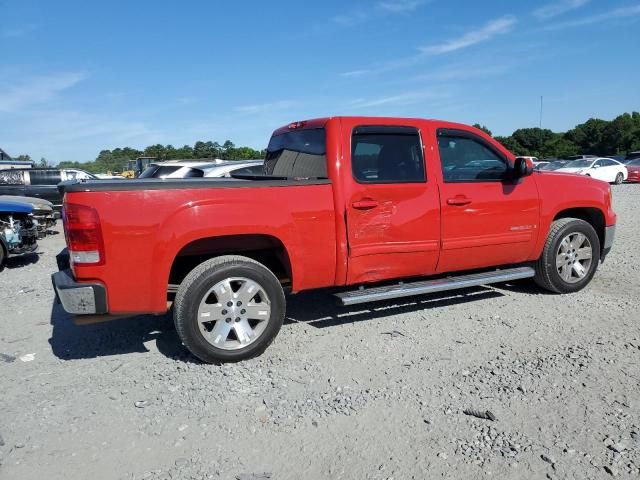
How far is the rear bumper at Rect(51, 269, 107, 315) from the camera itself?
3.41 meters

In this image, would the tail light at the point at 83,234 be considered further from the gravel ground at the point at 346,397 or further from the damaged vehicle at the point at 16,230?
the damaged vehicle at the point at 16,230

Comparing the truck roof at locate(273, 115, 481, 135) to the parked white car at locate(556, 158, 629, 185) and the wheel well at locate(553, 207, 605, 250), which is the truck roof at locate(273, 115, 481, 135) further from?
the parked white car at locate(556, 158, 629, 185)

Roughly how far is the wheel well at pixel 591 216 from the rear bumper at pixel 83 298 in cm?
476

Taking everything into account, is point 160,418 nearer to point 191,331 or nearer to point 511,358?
point 191,331

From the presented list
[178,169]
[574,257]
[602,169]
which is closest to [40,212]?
[178,169]

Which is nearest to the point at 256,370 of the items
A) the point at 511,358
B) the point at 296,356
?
the point at 296,356

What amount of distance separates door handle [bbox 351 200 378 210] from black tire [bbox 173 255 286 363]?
3.05 ft

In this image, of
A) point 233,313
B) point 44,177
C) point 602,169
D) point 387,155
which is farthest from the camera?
point 602,169

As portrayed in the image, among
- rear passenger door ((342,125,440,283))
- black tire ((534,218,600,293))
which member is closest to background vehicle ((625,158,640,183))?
black tire ((534,218,600,293))

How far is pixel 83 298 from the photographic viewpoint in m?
3.42

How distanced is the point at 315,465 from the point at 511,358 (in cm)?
196

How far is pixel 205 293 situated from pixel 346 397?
130 centimetres

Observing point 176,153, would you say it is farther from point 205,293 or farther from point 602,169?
point 205,293

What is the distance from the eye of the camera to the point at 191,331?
3.62 m
